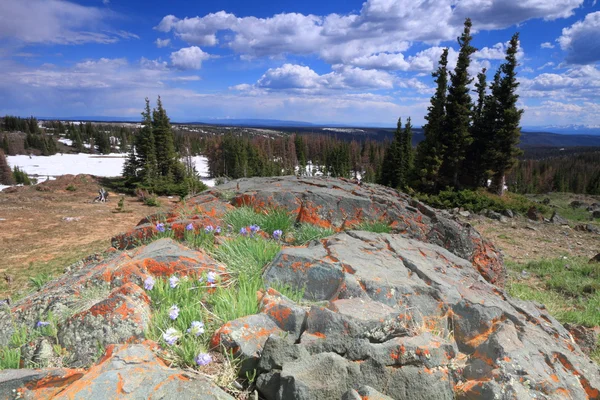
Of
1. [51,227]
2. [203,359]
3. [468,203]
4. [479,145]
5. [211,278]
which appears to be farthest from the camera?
[479,145]

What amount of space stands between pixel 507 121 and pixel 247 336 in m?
35.6

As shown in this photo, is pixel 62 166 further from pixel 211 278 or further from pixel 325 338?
pixel 325 338

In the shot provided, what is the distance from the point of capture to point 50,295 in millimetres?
3059

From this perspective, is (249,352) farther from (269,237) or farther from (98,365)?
(269,237)

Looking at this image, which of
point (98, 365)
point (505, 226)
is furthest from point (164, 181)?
point (98, 365)

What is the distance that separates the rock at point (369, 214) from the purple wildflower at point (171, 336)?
3.73m

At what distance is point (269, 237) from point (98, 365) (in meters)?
3.12

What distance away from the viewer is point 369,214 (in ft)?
21.3

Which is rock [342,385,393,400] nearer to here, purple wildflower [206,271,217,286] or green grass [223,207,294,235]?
purple wildflower [206,271,217,286]

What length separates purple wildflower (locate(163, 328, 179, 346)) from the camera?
2287mm

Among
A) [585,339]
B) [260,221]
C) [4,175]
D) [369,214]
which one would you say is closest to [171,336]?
[260,221]

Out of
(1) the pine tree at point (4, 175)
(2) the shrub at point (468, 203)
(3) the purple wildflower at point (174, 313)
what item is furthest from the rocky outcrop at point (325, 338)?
(1) the pine tree at point (4, 175)

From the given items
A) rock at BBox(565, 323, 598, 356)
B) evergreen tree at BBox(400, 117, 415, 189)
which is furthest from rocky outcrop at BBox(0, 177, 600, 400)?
evergreen tree at BBox(400, 117, 415, 189)

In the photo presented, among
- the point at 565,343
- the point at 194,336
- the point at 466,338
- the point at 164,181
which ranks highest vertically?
the point at 194,336
